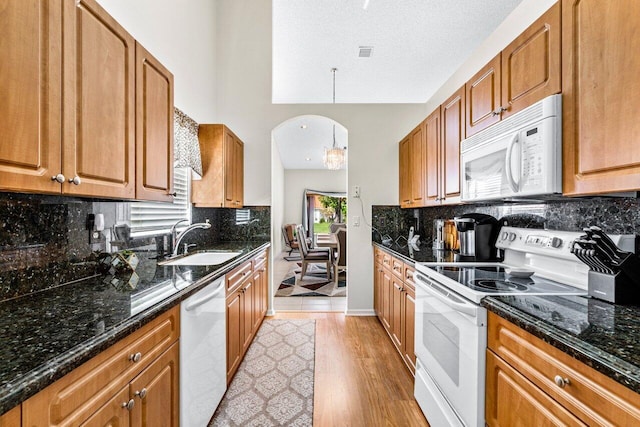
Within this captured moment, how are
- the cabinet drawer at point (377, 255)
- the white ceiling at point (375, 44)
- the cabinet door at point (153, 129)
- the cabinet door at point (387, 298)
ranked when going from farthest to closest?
the cabinet drawer at point (377, 255) < the white ceiling at point (375, 44) < the cabinet door at point (387, 298) < the cabinet door at point (153, 129)

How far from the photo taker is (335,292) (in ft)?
14.8

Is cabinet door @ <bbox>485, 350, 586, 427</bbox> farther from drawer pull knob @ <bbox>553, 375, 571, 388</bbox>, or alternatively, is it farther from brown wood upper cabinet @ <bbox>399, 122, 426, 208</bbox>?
brown wood upper cabinet @ <bbox>399, 122, 426, 208</bbox>

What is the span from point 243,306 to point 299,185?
297 inches

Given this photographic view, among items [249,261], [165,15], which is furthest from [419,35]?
[249,261]

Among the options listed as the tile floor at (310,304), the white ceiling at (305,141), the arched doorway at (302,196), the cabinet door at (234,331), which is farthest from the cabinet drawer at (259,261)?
the white ceiling at (305,141)

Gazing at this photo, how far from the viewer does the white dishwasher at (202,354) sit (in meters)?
1.33

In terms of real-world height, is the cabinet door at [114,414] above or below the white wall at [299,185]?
below

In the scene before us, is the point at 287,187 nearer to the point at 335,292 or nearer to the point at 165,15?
the point at 335,292

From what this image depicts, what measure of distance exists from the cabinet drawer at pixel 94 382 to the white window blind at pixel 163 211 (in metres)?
1.14

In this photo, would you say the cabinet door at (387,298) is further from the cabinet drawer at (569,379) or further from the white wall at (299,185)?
the white wall at (299,185)

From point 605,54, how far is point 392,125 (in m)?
2.61

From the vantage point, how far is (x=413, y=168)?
3053 millimetres

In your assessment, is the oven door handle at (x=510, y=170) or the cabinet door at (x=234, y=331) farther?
the cabinet door at (x=234, y=331)

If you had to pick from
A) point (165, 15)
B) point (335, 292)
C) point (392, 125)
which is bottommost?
point (335, 292)
